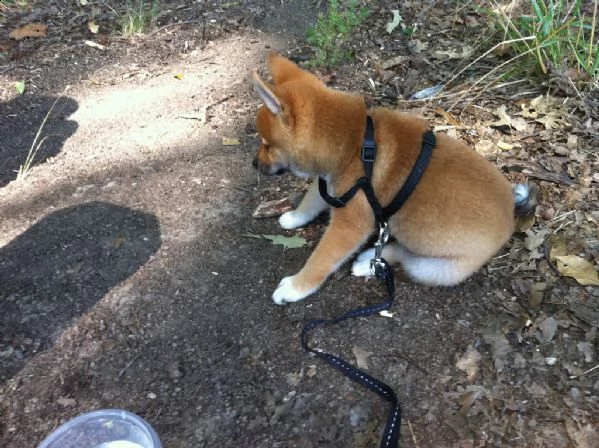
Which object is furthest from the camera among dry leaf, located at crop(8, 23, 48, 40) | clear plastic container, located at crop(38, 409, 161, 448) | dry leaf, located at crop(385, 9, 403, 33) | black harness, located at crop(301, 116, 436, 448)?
dry leaf, located at crop(8, 23, 48, 40)

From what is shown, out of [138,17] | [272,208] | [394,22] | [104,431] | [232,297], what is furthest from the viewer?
[138,17]

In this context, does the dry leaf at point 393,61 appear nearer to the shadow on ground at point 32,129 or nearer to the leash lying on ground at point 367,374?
the leash lying on ground at point 367,374

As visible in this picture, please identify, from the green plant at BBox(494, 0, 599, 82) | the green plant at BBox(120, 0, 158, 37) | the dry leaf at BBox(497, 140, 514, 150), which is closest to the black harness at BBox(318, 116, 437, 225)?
the dry leaf at BBox(497, 140, 514, 150)

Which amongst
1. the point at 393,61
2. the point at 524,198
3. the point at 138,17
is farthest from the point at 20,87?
the point at 524,198

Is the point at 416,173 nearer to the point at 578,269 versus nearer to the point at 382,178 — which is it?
the point at 382,178

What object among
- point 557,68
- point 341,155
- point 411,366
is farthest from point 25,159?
Answer: point 557,68

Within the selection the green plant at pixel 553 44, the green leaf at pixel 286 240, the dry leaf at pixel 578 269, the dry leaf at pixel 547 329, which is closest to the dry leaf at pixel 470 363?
the dry leaf at pixel 547 329

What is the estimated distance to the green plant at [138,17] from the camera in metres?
5.37

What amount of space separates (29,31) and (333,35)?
3.37 m

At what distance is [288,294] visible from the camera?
9.78ft

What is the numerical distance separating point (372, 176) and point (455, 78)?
225cm

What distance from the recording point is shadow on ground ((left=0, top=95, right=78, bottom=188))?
409 cm

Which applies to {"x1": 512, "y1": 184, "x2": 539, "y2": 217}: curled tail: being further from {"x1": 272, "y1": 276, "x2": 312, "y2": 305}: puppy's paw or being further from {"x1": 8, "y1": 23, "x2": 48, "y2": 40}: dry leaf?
{"x1": 8, "y1": 23, "x2": 48, "y2": 40}: dry leaf

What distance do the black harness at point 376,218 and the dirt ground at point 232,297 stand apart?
0.06 meters
